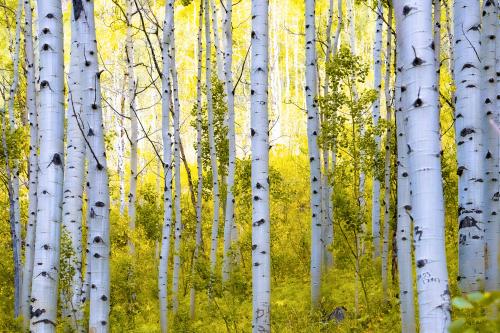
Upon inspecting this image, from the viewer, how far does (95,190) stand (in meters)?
4.10

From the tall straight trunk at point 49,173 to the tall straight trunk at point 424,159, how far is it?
98.6 inches

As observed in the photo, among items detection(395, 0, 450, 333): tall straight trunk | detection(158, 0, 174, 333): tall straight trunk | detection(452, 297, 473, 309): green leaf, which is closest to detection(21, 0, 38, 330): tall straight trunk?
detection(158, 0, 174, 333): tall straight trunk

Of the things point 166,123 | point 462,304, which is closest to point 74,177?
point 166,123

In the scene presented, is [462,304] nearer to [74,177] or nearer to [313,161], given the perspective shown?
[74,177]

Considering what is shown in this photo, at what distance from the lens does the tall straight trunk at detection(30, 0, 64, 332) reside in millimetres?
3607

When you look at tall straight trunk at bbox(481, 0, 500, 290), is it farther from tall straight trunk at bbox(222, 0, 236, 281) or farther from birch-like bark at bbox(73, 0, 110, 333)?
tall straight trunk at bbox(222, 0, 236, 281)

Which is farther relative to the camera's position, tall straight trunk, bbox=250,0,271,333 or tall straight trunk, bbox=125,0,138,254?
tall straight trunk, bbox=125,0,138,254

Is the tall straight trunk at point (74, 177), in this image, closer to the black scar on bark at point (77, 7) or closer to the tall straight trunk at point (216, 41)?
the black scar on bark at point (77, 7)

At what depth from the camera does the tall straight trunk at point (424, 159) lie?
2383 mm

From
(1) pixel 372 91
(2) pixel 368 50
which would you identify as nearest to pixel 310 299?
(1) pixel 372 91

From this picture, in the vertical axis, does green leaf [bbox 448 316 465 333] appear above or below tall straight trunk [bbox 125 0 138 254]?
below

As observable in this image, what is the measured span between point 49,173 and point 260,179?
2250 mm

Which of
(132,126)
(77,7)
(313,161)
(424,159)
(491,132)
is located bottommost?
(424,159)

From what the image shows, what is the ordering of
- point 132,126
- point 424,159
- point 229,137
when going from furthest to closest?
point 132,126, point 229,137, point 424,159
